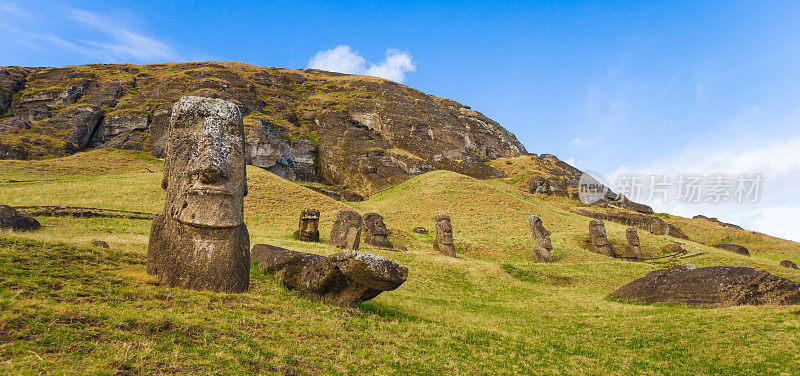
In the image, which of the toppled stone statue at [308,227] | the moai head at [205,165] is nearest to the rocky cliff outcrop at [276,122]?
the toppled stone statue at [308,227]

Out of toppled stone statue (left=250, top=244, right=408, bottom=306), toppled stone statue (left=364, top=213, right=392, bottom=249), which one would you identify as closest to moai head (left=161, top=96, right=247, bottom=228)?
toppled stone statue (left=250, top=244, right=408, bottom=306)

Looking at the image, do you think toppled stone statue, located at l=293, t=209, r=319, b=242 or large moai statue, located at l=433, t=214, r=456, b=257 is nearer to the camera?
toppled stone statue, located at l=293, t=209, r=319, b=242

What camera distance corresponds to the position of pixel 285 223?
113ft

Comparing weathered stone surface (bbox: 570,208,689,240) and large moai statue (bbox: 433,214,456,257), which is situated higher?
weathered stone surface (bbox: 570,208,689,240)

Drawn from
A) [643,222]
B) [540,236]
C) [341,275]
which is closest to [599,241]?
[540,236]

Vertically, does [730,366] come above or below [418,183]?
below

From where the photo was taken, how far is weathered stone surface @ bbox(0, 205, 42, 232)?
17.7 m

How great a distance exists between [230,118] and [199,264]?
3773 millimetres

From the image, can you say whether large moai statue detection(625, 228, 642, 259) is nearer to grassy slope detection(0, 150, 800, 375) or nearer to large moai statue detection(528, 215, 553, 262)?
large moai statue detection(528, 215, 553, 262)

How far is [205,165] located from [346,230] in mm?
15168

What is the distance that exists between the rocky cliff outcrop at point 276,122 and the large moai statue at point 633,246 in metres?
40.2

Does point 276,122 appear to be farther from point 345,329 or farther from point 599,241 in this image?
point 345,329

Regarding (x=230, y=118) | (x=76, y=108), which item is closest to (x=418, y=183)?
(x=230, y=118)

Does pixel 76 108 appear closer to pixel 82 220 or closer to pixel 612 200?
pixel 82 220
